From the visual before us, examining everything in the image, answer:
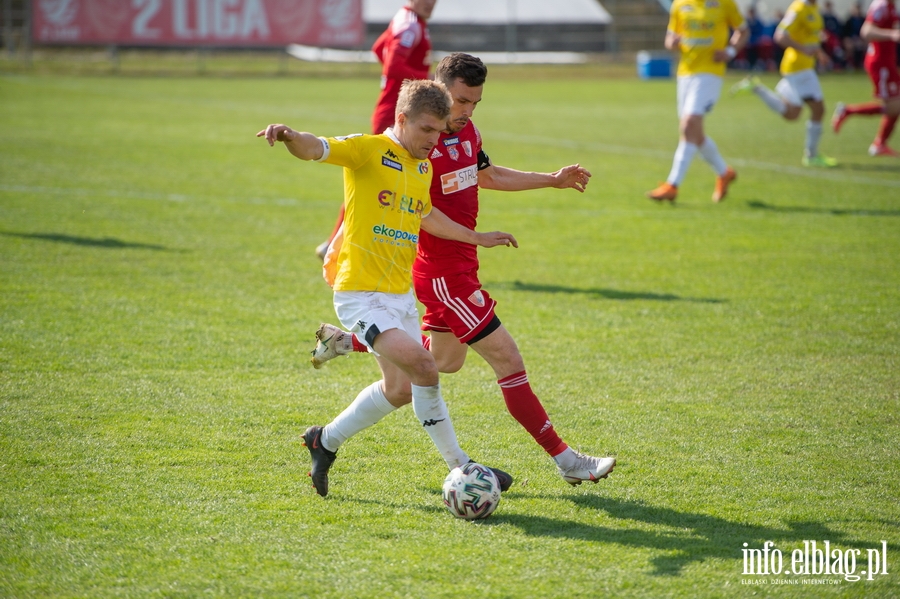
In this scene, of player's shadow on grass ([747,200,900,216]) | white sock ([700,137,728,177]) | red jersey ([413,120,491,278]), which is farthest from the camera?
white sock ([700,137,728,177])

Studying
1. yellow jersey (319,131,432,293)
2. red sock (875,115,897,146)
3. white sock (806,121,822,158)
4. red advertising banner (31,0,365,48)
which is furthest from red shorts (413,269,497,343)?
red advertising banner (31,0,365,48)

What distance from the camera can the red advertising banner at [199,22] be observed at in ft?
111

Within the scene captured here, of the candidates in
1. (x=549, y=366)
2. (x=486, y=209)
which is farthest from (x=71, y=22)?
(x=549, y=366)

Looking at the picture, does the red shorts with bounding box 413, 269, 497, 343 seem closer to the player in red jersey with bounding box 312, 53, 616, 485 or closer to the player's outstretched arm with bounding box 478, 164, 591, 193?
the player in red jersey with bounding box 312, 53, 616, 485

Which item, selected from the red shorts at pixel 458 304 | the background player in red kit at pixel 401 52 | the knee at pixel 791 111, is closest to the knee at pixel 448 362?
the red shorts at pixel 458 304

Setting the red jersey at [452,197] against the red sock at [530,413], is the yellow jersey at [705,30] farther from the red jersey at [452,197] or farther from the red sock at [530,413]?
the red sock at [530,413]

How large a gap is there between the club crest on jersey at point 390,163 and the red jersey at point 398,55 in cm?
451

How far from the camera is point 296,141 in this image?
392 cm

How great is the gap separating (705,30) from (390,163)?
9287mm

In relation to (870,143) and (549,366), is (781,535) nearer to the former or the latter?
(549,366)

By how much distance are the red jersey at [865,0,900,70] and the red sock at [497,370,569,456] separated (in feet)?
45.5

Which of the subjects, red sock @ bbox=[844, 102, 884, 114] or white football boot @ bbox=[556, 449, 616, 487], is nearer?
white football boot @ bbox=[556, 449, 616, 487]

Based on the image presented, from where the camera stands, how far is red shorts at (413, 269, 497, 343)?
4.51 meters

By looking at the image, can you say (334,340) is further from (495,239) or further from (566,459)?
(566,459)
